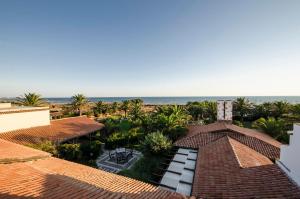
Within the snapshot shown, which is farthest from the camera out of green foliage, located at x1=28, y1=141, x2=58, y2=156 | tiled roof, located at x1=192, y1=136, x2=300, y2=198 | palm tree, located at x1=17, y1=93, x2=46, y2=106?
palm tree, located at x1=17, y1=93, x2=46, y2=106

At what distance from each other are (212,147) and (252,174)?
18.6ft

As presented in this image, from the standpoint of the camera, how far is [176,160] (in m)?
15.4

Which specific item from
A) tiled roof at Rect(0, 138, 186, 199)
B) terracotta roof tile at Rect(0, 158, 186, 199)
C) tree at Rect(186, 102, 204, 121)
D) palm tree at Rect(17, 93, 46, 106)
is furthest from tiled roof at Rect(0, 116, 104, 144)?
tree at Rect(186, 102, 204, 121)

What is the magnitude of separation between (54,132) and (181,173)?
1869 centimetres

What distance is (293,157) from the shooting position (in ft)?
31.0

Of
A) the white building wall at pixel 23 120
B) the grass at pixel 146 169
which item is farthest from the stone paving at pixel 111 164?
the white building wall at pixel 23 120

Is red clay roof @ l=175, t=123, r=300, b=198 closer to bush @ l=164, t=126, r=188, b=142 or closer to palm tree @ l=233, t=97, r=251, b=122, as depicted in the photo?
bush @ l=164, t=126, r=188, b=142

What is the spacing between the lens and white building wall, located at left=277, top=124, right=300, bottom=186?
29.5ft

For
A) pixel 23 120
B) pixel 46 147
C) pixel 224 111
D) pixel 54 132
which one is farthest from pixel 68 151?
pixel 224 111

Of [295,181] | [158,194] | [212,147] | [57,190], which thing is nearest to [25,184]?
[57,190]

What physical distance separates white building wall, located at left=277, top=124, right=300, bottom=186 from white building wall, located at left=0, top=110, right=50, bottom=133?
26356 millimetres

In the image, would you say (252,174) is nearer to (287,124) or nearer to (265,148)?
(265,148)

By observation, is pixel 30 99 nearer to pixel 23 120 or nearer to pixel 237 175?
pixel 23 120

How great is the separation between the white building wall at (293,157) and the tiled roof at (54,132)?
21.8 metres
